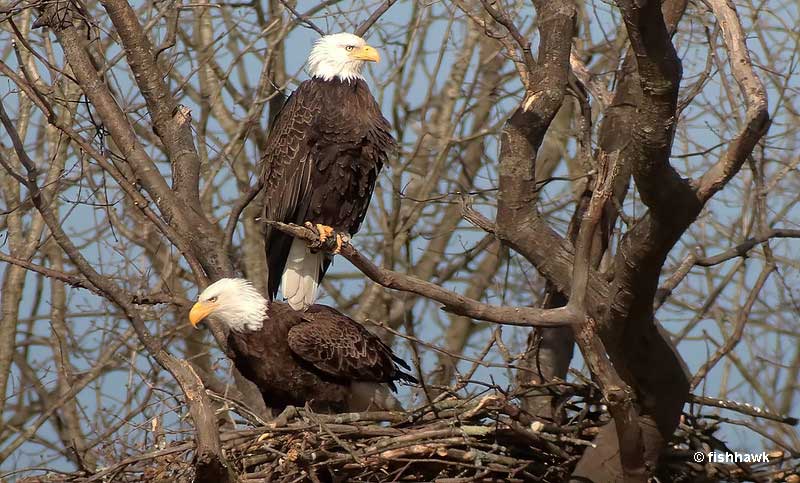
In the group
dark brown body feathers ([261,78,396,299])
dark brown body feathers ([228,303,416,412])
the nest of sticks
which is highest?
dark brown body feathers ([261,78,396,299])

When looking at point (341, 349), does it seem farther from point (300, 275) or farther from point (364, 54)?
point (364, 54)

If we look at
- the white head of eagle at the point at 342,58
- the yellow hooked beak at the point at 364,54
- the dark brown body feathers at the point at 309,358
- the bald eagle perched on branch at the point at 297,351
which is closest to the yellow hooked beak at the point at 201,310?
the bald eagle perched on branch at the point at 297,351

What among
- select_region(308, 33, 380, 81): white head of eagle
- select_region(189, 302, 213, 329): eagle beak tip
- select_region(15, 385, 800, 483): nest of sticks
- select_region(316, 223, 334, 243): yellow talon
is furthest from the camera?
select_region(308, 33, 380, 81): white head of eagle

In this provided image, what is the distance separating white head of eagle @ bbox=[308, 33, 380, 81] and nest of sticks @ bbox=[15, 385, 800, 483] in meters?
2.22

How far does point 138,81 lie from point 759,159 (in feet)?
12.8

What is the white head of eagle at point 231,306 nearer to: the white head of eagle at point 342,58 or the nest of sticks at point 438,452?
the nest of sticks at point 438,452

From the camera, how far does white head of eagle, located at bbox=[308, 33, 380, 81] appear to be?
6.54 metres

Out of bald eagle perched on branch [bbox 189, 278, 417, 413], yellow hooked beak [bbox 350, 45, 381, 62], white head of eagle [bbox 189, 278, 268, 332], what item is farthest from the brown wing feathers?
yellow hooked beak [bbox 350, 45, 381, 62]

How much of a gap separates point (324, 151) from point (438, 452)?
2.13 metres

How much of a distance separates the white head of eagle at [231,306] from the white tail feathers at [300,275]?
65 cm

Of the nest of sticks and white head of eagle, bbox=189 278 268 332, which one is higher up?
white head of eagle, bbox=189 278 268 332

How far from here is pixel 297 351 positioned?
591cm

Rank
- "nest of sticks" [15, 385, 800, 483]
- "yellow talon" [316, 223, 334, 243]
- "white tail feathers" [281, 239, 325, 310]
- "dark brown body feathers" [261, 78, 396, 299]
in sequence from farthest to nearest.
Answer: "white tail feathers" [281, 239, 325, 310]
"dark brown body feathers" [261, 78, 396, 299]
"yellow talon" [316, 223, 334, 243]
"nest of sticks" [15, 385, 800, 483]

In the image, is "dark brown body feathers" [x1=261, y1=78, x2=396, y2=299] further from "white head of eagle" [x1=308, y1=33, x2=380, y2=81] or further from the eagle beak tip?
the eagle beak tip
